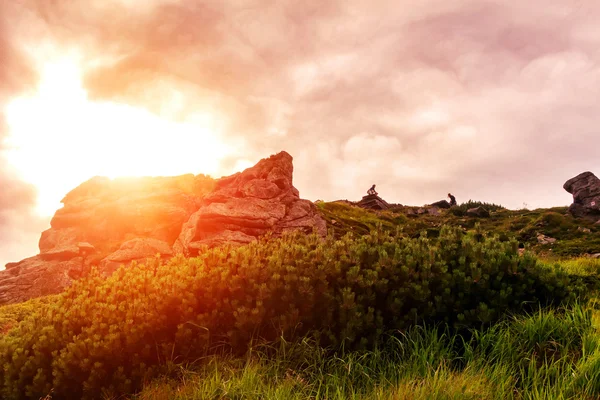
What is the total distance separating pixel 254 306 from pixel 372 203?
37489 mm

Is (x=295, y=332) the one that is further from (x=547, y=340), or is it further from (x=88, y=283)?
(x=88, y=283)

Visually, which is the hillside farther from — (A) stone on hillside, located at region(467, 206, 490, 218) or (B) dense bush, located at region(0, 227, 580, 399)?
(A) stone on hillside, located at region(467, 206, 490, 218)

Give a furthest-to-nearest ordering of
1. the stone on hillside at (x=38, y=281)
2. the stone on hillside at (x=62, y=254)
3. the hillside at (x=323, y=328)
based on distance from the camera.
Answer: the stone on hillside at (x=62, y=254)
the stone on hillside at (x=38, y=281)
the hillside at (x=323, y=328)

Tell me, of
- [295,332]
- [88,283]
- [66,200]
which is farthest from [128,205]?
[295,332]

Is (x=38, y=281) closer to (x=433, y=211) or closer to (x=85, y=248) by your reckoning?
(x=85, y=248)

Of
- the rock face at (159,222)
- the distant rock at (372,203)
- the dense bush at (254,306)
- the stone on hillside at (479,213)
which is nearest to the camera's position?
the dense bush at (254,306)

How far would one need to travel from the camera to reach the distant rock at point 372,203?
42875mm

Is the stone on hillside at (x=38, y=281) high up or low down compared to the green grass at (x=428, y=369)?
up

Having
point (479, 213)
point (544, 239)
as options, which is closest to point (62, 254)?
point (544, 239)

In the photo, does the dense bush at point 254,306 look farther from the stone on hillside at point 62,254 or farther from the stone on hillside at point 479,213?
the stone on hillside at point 479,213

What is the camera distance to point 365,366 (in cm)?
608

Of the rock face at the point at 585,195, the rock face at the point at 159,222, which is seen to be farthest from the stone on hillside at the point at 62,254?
the rock face at the point at 585,195

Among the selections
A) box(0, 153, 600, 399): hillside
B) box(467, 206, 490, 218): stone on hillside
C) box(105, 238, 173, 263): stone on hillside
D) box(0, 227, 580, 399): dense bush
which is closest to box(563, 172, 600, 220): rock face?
box(467, 206, 490, 218): stone on hillside

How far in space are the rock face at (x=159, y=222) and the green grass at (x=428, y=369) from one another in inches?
569
